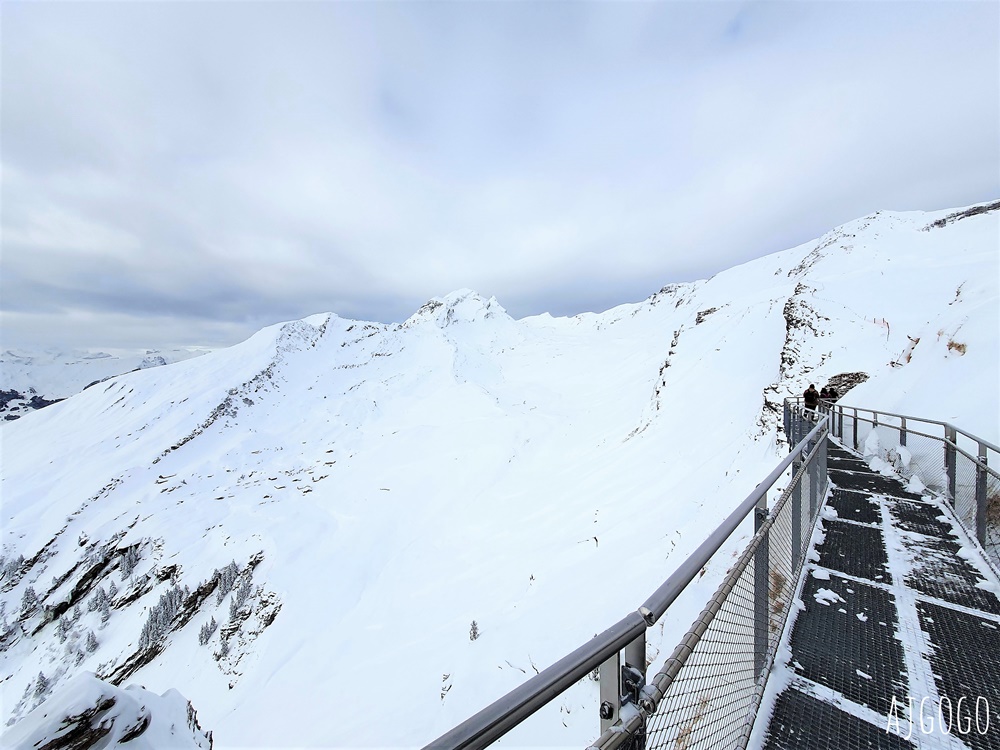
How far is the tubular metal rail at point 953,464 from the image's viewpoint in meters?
4.58

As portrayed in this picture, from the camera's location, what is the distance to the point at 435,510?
24312 millimetres

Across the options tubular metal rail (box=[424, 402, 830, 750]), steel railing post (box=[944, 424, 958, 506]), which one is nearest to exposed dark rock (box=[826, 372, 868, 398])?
steel railing post (box=[944, 424, 958, 506])

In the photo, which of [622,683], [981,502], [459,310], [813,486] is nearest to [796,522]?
[813,486]

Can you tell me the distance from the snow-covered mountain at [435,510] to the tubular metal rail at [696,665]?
3649 mm

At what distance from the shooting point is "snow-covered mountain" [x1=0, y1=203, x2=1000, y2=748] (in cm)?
943

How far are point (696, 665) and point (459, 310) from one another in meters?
96.4

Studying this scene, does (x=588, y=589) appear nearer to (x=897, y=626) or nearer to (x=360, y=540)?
(x=897, y=626)

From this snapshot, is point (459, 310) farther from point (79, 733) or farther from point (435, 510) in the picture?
point (79, 733)

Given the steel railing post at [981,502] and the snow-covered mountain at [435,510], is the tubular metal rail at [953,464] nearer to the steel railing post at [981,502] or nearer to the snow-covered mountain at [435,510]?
the steel railing post at [981,502]

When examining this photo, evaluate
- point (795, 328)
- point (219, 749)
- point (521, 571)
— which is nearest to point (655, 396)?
point (795, 328)

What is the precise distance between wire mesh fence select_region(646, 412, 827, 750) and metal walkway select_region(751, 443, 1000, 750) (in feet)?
0.52

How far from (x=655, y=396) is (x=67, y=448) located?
7293 cm

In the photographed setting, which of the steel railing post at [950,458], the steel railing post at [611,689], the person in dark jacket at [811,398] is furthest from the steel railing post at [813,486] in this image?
the person in dark jacket at [811,398]

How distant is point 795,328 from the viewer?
18203 millimetres
